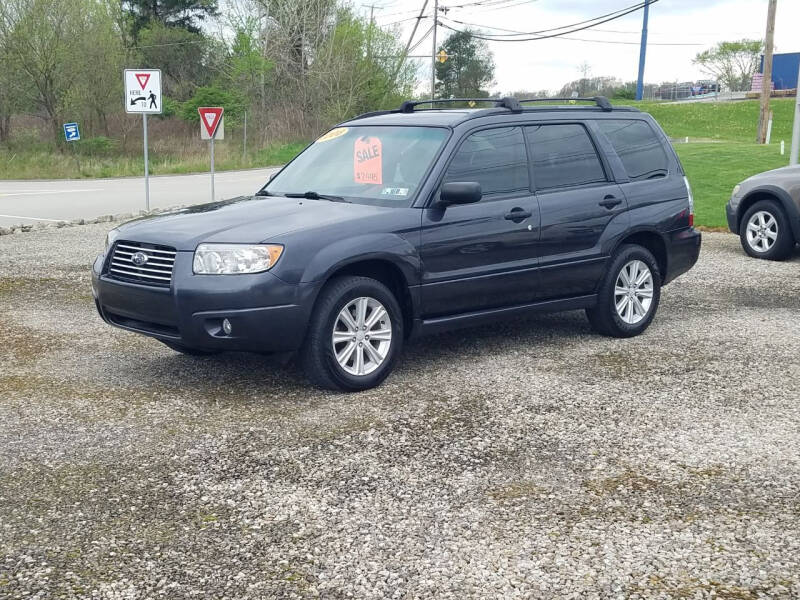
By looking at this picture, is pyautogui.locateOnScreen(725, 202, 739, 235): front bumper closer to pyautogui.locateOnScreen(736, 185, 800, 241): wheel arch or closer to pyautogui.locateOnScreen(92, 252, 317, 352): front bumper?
pyautogui.locateOnScreen(736, 185, 800, 241): wheel arch

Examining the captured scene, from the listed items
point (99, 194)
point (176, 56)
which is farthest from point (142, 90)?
point (176, 56)

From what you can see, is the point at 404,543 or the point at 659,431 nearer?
the point at 404,543

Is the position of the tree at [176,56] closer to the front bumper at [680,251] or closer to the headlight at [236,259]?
the front bumper at [680,251]

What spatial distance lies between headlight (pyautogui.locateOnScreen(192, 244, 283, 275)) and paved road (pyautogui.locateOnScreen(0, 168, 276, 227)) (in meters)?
12.2

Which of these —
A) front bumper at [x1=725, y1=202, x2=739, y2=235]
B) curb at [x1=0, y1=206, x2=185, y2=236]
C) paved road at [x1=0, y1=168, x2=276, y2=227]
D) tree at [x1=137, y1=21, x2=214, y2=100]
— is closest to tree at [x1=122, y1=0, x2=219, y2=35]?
tree at [x1=137, y1=21, x2=214, y2=100]

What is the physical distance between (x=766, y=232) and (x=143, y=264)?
9.12 meters

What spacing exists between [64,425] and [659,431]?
345 centimetres

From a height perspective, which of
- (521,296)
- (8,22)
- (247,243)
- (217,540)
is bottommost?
(217,540)

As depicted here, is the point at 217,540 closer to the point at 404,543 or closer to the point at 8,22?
the point at 404,543

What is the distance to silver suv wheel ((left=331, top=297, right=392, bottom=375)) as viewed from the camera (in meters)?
6.01

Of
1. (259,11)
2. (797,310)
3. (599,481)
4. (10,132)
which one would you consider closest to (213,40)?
(259,11)

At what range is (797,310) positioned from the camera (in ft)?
30.0

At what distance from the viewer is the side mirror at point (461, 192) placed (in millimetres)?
6238

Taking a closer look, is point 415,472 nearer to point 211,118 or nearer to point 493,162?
A: point 493,162
